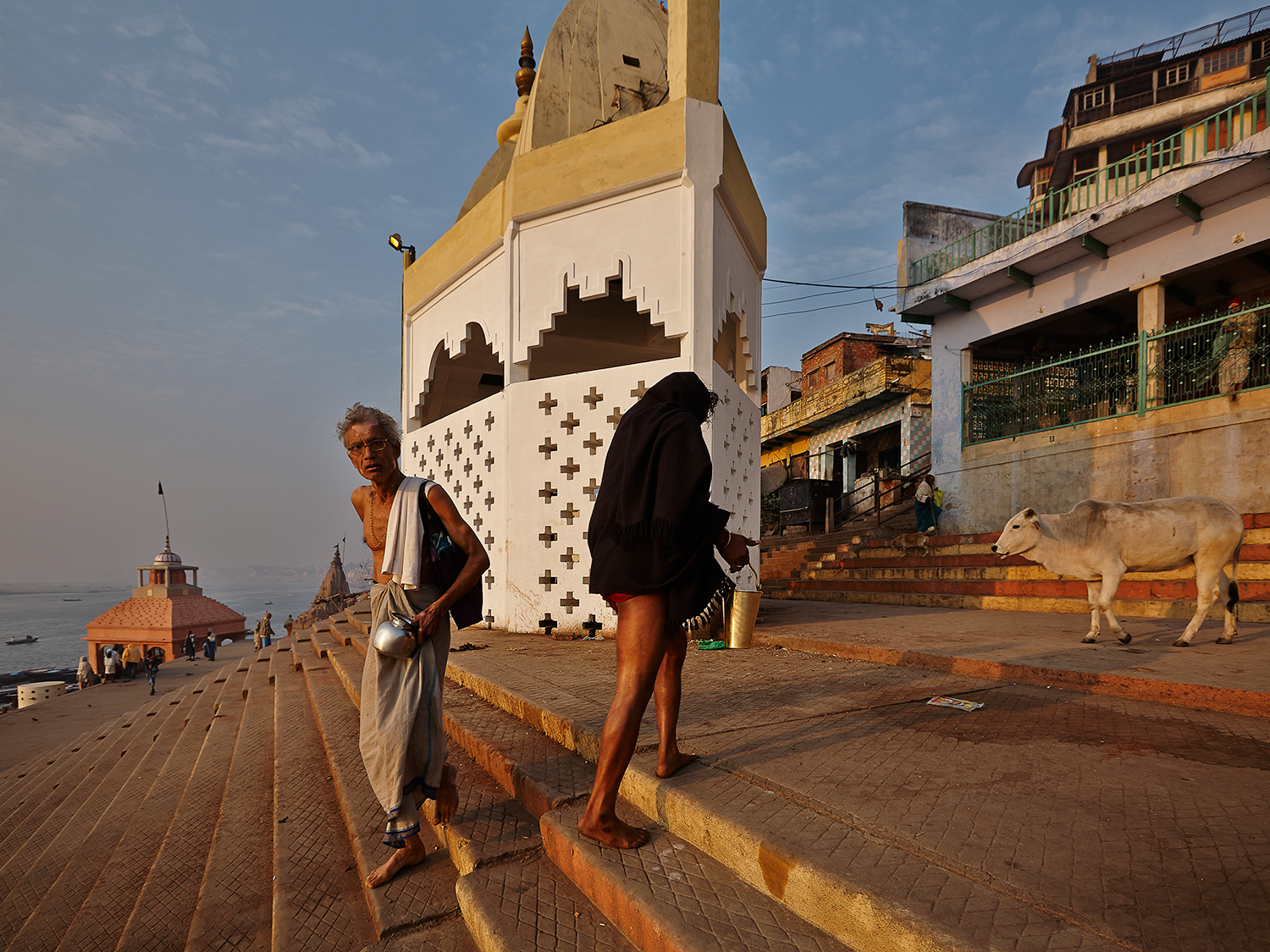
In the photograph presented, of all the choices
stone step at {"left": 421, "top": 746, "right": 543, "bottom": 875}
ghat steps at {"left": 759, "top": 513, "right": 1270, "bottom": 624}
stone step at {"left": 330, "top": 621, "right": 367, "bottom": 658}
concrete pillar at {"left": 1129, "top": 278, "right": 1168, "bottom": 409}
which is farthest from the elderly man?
concrete pillar at {"left": 1129, "top": 278, "right": 1168, "bottom": 409}

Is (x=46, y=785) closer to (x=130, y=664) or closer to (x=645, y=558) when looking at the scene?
(x=645, y=558)

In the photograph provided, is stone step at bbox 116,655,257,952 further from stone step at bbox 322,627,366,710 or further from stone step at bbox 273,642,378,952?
stone step at bbox 322,627,366,710

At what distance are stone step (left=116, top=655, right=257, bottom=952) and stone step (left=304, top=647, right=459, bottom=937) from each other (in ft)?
2.21

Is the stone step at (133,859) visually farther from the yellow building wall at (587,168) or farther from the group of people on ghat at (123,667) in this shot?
the group of people on ghat at (123,667)

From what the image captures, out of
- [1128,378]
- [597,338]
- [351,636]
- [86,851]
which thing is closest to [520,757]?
[86,851]

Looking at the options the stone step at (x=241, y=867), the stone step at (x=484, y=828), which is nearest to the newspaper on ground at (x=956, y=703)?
the stone step at (x=484, y=828)

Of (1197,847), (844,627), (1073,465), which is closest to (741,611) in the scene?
(844,627)

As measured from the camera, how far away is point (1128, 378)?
415 inches

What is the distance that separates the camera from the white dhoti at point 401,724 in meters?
2.36

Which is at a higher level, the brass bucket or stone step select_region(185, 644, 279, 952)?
the brass bucket

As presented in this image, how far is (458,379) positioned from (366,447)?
926 centimetres

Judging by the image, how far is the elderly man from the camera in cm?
237

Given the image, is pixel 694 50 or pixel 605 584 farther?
pixel 694 50

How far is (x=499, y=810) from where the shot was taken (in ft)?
8.77
